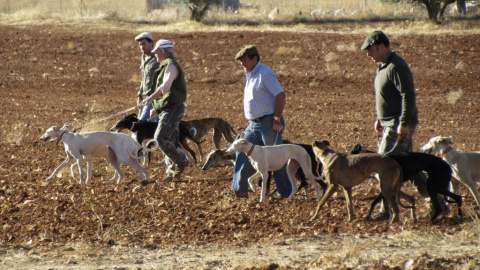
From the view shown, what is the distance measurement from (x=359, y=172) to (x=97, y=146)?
4.57 metres

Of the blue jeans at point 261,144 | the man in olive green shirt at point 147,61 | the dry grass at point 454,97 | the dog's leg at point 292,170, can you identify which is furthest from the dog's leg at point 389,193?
the dry grass at point 454,97

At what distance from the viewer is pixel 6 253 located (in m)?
8.77

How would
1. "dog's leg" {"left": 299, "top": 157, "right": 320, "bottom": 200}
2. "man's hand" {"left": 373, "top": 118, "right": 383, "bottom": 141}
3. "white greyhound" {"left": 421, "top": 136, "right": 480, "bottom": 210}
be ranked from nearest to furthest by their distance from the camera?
1. "man's hand" {"left": 373, "top": 118, "right": 383, "bottom": 141}
2. "white greyhound" {"left": 421, "top": 136, "right": 480, "bottom": 210}
3. "dog's leg" {"left": 299, "top": 157, "right": 320, "bottom": 200}

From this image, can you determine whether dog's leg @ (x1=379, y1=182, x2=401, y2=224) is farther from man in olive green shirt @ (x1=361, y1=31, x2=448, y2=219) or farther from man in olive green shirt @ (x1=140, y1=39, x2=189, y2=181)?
man in olive green shirt @ (x1=140, y1=39, x2=189, y2=181)

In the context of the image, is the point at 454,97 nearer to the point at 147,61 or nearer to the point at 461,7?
the point at 147,61

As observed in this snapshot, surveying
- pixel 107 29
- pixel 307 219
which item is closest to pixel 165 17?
pixel 107 29

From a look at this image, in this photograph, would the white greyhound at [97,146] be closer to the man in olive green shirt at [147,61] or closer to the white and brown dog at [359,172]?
the man in olive green shirt at [147,61]

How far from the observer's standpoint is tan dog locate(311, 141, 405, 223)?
30.7ft

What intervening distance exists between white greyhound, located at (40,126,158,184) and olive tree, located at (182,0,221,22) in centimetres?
3081

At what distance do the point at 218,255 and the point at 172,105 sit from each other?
425 cm

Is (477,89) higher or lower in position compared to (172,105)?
lower

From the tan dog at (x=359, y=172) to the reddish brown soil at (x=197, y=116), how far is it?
293 millimetres

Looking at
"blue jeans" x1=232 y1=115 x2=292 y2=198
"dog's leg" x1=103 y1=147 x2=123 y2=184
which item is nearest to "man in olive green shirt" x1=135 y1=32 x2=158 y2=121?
"dog's leg" x1=103 y1=147 x2=123 y2=184

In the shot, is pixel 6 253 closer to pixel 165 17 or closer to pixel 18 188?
pixel 18 188
